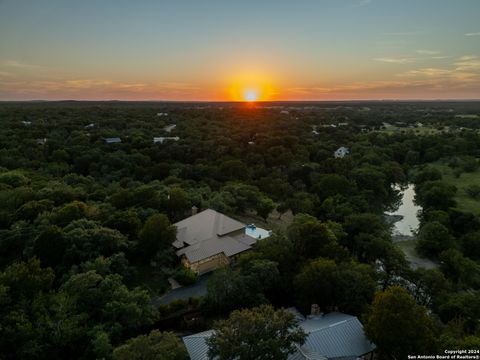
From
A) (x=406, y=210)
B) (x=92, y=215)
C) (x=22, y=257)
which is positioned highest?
(x=92, y=215)

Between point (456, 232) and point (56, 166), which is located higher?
point (56, 166)

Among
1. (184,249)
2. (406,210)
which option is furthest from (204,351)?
(406,210)

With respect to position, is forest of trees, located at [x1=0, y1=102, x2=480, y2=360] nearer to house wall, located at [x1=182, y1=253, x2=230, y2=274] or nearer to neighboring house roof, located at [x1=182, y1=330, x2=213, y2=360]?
neighboring house roof, located at [x1=182, y1=330, x2=213, y2=360]

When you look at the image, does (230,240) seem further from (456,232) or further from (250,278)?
(456,232)

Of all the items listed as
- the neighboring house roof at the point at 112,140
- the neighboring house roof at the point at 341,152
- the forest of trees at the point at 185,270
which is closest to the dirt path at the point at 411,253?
the forest of trees at the point at 185,270

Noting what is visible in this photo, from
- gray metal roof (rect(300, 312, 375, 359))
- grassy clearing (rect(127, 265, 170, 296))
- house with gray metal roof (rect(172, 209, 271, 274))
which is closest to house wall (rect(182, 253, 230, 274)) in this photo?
house with gray metal roof (rect(172, 209, 271, 274))

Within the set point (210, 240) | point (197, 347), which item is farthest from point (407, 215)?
point (197, 347)

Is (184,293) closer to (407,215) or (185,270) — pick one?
(185,270)

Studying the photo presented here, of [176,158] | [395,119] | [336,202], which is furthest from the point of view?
[395,119]
